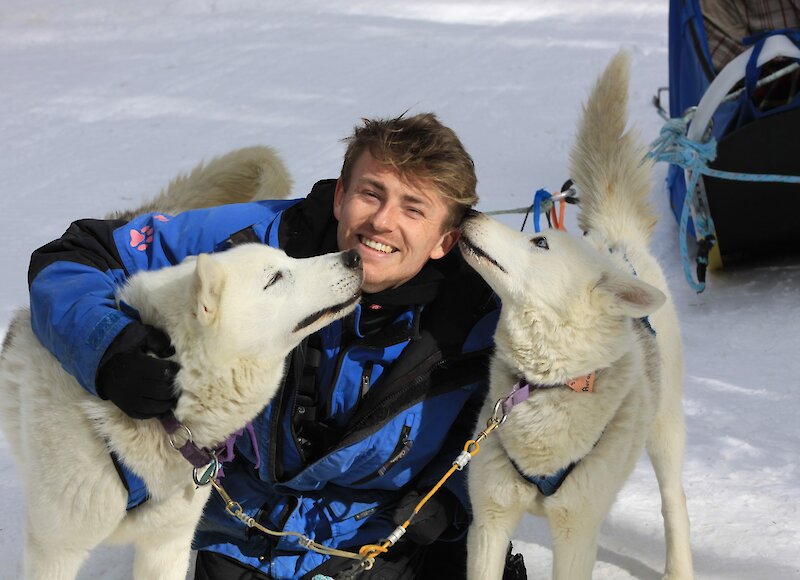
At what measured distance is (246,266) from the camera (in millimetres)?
2066

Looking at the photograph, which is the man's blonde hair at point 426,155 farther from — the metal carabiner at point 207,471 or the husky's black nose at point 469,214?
the metal carabiner at point 207,471

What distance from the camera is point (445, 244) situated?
8.25ft

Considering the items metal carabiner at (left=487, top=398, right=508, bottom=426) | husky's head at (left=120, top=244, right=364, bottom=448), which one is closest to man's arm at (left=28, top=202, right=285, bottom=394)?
husky's head at (left=120, top=244, right=364, bottom=448)

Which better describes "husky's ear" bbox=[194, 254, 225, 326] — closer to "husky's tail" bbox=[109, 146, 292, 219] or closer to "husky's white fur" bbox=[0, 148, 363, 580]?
"husky's white fur" bbox=[0, 148, 363, 580]

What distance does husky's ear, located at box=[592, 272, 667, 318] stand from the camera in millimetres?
2170

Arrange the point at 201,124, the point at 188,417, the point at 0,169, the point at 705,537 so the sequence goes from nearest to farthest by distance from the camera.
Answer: the point at 188,417
the point at 705,537
the point at 0,169
the point at 201,124

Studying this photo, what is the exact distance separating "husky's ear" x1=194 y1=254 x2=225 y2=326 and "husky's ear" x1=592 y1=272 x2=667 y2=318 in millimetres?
920

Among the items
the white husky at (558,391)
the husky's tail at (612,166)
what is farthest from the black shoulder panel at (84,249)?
the husky's tail at (612,166)

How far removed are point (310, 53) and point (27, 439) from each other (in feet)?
21.0

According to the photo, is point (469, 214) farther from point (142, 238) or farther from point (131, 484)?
Answer: point (131, 484)

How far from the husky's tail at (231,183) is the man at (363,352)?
487 millimetres

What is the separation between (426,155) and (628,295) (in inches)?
24.9

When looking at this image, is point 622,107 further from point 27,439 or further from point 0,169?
point 0,169

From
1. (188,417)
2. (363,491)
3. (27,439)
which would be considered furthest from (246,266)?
(363,491)
